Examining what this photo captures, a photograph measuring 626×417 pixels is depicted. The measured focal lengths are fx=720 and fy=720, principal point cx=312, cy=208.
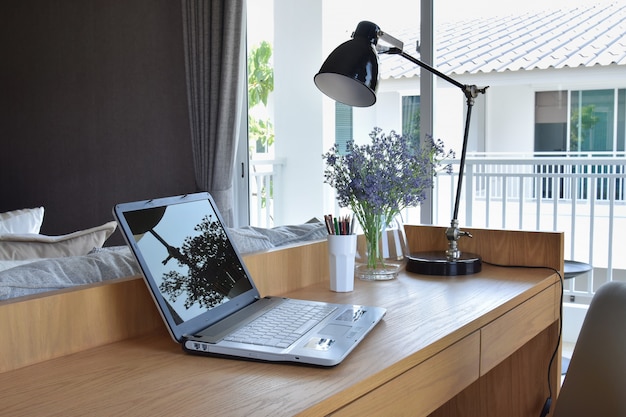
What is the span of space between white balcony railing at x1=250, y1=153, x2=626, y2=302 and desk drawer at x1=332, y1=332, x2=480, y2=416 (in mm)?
3219

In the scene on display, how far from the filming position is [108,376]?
1.10 metres

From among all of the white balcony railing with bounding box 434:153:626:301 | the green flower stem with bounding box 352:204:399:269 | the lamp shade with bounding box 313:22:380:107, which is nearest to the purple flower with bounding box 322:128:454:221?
the green flower stem with bounding box 352:204:399:269

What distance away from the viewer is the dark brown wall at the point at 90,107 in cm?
443

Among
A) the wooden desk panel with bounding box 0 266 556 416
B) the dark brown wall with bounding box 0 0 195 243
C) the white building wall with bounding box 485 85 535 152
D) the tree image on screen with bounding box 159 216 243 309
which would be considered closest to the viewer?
the wooden desk panel with bounding box 0 266 556 416

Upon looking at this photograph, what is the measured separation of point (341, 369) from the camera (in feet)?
3.65

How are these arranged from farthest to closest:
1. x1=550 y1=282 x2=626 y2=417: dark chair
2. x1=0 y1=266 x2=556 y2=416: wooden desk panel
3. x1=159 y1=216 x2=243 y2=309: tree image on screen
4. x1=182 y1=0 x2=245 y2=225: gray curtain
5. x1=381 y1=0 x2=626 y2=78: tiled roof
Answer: x1=381 y1=0 x2=626 y2=78: tiled roof → x1=182 y1=0 x2=245 y2=225: gray curtain → x1=550 y1=282 x2=626 y2=417: dark chair → x1=159 y1=216 x2=243 y2=309: tree image on screen → x1=0 y1=266 x2=556 y2=416: wooden desk panel

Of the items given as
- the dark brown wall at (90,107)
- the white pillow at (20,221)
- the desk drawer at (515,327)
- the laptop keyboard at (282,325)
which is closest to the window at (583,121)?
the dark brown wall at (90,107)

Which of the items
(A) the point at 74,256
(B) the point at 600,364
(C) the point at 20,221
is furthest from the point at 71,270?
(C) the point at 20,221

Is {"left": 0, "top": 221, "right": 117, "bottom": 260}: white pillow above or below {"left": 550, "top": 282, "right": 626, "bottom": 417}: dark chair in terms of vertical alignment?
above

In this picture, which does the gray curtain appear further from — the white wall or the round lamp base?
the round lamp base

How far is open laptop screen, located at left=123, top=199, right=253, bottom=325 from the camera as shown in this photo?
1286 millimetres

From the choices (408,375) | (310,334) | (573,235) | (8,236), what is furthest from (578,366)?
(573,235)

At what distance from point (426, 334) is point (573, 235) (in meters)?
3.78

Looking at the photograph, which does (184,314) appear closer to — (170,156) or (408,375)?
(408,375)
